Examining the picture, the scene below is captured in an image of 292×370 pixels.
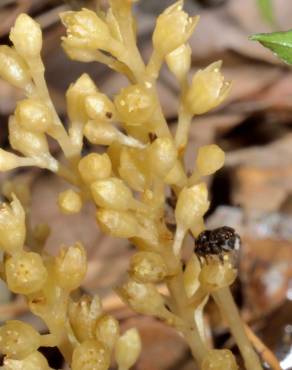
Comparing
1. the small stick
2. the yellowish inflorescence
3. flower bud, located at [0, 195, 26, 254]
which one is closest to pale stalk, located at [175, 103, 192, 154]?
the yellowish inflorescence

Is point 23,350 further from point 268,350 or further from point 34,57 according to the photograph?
point 268,350

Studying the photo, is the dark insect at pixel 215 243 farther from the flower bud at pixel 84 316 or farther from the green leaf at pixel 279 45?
the green leaf at pixel 279 45

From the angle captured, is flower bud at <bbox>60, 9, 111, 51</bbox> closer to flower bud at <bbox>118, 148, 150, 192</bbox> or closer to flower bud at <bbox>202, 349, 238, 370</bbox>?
flower bud at <bbox>118, 148, 150, 192</bbox>

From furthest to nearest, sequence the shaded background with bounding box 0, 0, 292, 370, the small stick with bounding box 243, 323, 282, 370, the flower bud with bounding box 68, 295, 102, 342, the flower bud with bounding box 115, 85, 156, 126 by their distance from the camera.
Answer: the shaded background with bounding box 0, 0, 292, 370 < the small stick with bounding box 243, 323, 282, 370 < the flower bud with bounding box 68, 295, 102, 342 < the flower bud with bounding box 115, 85, 156, 126

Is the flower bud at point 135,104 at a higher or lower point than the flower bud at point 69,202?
higher

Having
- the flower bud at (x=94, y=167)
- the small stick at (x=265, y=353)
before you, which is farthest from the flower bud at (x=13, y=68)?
the small stick at (x=265, y=353)

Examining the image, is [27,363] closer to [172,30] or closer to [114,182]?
[114,182]

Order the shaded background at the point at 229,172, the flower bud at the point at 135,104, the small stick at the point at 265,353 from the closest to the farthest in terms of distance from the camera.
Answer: the flower bud at the point at 135,104 < the small stick at the point at 265,353 < the shaded background at the point at 229,172

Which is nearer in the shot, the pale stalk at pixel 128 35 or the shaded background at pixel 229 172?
the pale stalk at pixel 128 35
